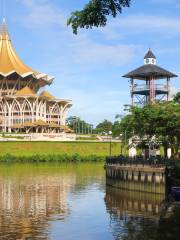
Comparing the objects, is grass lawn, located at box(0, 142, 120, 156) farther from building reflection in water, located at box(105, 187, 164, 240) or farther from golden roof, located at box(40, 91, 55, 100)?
building reflection in water, located at box(105, 187, 164, 240)

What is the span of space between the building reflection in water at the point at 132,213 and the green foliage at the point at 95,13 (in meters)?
12.1

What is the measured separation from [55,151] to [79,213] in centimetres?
7141

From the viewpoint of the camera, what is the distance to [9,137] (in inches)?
4419

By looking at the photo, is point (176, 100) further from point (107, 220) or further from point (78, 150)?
point (78, 150)

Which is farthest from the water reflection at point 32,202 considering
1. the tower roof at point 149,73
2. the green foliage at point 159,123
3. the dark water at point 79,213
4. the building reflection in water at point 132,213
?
the tower roof at point 149,73

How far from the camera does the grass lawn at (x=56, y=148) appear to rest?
103625 mm

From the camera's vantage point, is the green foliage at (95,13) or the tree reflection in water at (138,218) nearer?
the green foliage at (95,13)

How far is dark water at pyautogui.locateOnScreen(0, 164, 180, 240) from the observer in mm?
27214

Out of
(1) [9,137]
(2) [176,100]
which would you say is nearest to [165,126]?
(2) [176,100]

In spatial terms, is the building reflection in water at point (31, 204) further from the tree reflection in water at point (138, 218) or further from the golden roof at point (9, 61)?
the golden roof at point (9, 61)

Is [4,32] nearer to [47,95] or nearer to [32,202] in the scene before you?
[47,95]

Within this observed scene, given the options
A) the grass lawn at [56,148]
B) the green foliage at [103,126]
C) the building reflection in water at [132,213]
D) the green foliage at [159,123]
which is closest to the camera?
the building reflection in water at [132,213]

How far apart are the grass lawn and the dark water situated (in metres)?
46.7

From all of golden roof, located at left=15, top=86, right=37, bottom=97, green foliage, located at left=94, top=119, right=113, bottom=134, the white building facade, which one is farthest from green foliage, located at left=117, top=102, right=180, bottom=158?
green foliage, located at left=94, top=119, right=113, bottom=134
